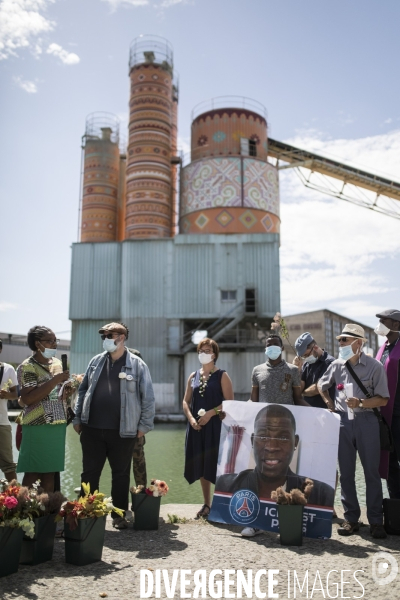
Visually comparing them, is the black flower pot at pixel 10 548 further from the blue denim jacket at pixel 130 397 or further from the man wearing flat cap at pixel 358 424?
the man wearing flat cap at pixel 358 424

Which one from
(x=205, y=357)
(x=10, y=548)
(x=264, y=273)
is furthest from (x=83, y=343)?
(x=10, y=548)

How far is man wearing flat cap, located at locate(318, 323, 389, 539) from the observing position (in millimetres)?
5125

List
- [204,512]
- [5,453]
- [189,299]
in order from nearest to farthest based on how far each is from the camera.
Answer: [204,512]
[5,453]
[189,299]

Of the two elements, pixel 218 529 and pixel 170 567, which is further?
pixel 218 529

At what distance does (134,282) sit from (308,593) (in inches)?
1041

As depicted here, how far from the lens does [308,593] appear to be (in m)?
3.67

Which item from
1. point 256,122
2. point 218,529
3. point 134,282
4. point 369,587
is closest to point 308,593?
point 369,587

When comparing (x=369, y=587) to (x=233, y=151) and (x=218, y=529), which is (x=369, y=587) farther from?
(x=233, y=151)

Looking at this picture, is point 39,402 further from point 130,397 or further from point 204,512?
point 204,512

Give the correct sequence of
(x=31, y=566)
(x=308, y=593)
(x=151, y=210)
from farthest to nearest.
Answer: (x=151, y=210)
(x=31, y=566)
(x=308, y=593)

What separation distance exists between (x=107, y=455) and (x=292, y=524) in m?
1.95

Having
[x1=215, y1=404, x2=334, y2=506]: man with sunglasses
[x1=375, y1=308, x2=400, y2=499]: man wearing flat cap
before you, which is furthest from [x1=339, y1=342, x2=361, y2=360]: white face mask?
[x1=215, y1=404, x2=334, y2=506]: man with sunglasses

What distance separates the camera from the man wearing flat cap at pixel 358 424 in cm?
512

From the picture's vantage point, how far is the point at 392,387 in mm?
5469
